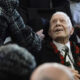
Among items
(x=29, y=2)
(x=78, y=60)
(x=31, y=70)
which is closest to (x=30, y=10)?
(x=29, y=2)

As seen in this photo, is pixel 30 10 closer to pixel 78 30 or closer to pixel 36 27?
pixel 36 27

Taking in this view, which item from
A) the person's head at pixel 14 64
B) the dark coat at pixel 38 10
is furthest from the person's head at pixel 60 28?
the person's head at pixel 14 64

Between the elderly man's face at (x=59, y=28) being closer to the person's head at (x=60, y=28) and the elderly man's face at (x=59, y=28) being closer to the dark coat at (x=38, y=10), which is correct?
the person's head at (x=60, y=28)

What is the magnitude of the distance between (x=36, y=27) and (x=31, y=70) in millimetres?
1538

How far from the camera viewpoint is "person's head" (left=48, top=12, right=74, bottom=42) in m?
2.23

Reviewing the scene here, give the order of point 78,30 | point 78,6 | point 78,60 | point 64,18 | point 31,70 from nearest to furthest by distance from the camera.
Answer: point 31,70 → point 78,60 → point 64,18 → point 78,30 → point 78,6

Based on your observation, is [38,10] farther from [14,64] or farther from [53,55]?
[14,64]

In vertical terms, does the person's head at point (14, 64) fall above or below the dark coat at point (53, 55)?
above

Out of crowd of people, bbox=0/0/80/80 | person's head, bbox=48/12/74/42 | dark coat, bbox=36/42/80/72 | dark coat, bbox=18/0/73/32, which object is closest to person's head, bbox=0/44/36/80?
crowd of people, bbox=0/0/80/80

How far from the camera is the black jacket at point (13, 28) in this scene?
1.89 metres

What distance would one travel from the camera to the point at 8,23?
190cm

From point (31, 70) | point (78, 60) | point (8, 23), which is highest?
point (31, 70)

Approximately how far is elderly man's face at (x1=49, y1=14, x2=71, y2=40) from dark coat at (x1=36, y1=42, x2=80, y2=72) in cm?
8

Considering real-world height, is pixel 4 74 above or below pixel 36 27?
above
